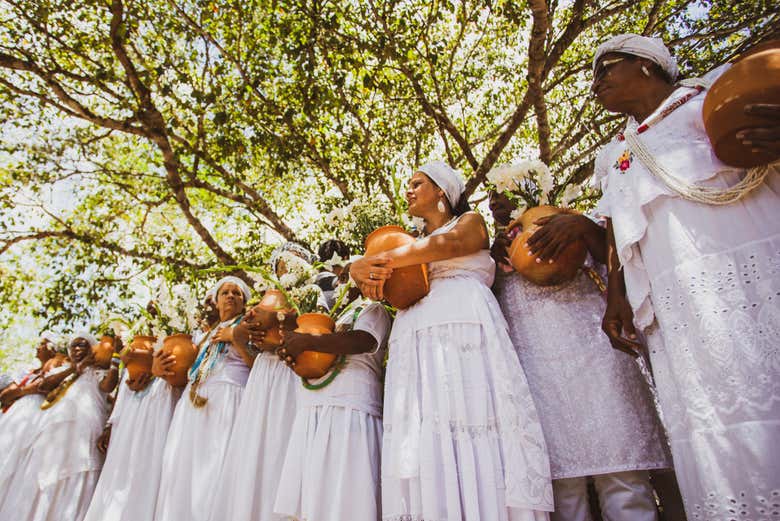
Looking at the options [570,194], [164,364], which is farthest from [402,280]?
[164,364]

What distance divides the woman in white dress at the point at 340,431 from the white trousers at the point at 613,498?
1.02 metres

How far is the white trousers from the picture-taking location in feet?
7.81

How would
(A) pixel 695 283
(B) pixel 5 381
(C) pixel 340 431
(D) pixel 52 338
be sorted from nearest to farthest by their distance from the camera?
(A) pixel 695 283
(C) pixel 340 431
(D) pixel 52 338
(B) pixel 5 381

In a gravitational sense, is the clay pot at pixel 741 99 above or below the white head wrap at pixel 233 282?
below

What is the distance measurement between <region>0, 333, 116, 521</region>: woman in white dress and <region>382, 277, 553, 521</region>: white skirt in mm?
3965

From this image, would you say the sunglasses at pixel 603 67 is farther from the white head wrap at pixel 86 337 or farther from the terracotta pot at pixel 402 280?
the white head wrap at pixel 86 337

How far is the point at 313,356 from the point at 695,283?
209 cm

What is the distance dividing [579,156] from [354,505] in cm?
770

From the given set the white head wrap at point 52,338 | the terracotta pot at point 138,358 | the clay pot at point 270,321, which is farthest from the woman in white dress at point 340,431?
the white head wrap at point 52,338

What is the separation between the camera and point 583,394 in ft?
8.63

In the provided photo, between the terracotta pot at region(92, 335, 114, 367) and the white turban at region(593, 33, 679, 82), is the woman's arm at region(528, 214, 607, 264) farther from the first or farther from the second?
the terracotta pot at region(92, 335, 114, 367)

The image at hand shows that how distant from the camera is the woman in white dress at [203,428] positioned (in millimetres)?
3881

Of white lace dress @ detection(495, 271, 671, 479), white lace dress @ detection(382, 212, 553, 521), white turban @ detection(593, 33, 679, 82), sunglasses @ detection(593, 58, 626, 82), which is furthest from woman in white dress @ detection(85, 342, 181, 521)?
white turban @ detection(593, 33, 679, 82)

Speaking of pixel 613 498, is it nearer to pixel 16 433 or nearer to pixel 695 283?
pixel 695 283
